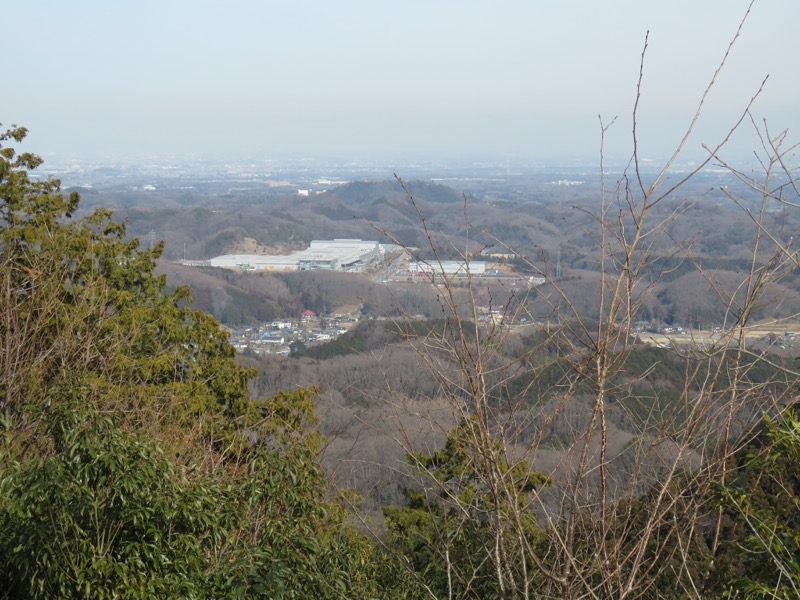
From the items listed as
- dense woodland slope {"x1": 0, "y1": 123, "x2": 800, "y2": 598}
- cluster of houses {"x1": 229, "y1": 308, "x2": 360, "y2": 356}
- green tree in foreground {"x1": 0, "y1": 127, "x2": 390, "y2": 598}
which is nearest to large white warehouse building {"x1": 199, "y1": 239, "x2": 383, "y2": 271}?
cluster of houses {"x1": 229, "y1": 308, "x2": 360, "y2": 356}

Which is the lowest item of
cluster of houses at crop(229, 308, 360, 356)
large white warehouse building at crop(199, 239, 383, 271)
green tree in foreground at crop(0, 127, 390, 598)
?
cluster of houses at crop(229, 308, 360, 356)

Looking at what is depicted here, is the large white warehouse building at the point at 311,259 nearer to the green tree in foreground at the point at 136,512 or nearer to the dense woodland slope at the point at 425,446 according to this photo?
the dense woodland slope at the point at 425,446

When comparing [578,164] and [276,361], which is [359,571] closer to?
[276,361]

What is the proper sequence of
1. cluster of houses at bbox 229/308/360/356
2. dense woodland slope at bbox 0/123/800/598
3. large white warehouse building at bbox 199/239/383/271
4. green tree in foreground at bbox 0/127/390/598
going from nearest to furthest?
dense woodland slope at bbox 0/123/800/598 < green tree in foreground at bbox 0/127/390/598 < cluster of houses at bbox 229/308/360/356 < large white warehouse building at bbox 199/239/383/271

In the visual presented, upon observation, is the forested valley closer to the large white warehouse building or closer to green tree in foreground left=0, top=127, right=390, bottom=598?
green tree in foreground left=0, top=127, right=390, bottom=598

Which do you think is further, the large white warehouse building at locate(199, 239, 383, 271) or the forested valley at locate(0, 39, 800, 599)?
the large white warehouse building at locate(199, 239, 383, 271)

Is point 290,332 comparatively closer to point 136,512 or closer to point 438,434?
point 438,434

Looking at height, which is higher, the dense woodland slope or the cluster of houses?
the dense woodland slope

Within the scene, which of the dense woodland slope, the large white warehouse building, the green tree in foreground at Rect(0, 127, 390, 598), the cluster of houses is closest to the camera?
the dense woodland slope

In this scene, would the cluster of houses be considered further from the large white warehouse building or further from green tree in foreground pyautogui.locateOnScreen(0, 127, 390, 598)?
green tree in foreground pyautogui.locateOnScreen(0, 127, 390, 598)

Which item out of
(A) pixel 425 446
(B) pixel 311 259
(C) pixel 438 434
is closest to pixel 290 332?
(B) pixel 311 259

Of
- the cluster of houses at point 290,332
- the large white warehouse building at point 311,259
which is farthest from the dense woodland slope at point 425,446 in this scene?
the large white warehouse building at point 311,259
